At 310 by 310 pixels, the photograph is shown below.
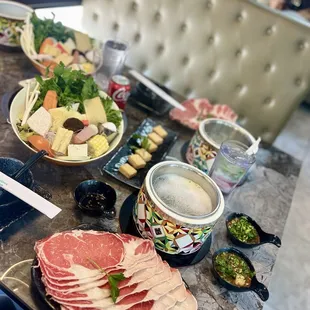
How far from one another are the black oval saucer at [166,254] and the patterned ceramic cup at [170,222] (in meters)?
0.03

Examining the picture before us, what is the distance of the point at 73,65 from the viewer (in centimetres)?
197

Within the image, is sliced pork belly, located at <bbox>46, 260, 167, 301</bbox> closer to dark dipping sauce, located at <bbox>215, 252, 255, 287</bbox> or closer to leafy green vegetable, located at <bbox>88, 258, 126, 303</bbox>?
leafy green vegetable, located at <bbox>88, 258, 126, 303</bbox>

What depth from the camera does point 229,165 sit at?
5.35 feet

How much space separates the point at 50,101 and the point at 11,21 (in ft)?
2.64

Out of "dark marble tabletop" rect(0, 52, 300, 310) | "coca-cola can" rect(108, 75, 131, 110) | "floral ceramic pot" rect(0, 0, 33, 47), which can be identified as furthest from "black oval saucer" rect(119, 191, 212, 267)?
"floral ceramic pot" rect(0, 0, 33, 47)

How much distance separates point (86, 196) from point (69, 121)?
371mm

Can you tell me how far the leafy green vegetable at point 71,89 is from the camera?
166cm

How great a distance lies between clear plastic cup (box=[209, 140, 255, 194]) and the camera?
1.62 m

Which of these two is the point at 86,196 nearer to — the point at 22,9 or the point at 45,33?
the point at 45,33

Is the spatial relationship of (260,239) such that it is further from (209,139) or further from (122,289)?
(122,289)

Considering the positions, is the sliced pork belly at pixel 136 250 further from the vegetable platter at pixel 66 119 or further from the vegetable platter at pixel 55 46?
the vegetable platter at pixel 55 46

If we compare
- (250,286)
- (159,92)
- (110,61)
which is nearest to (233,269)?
(250,286)

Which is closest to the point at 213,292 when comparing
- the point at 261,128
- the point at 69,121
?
the point at 69,121

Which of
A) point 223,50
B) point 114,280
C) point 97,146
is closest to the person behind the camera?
point 114,280
